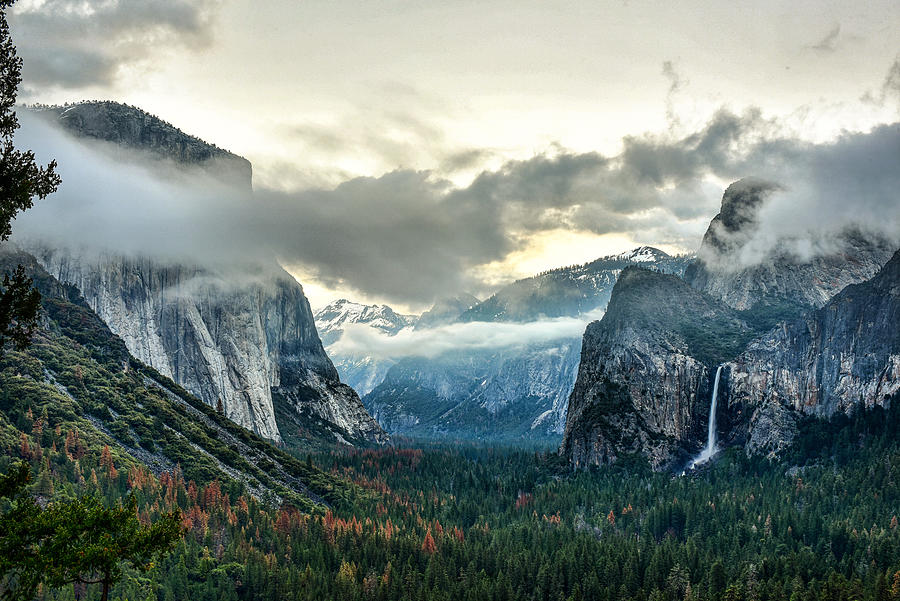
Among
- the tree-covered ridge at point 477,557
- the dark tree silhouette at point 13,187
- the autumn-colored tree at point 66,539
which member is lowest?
the tree-covered ridge at point 477,557

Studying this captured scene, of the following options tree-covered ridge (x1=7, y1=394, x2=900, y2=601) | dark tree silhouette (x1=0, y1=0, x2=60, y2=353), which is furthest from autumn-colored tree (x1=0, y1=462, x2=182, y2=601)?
tree-covered ridge (x1=7, y1=394, x2=900, y2=601)

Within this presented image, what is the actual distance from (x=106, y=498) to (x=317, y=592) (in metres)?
56.5

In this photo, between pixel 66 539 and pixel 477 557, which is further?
pixel 477 557

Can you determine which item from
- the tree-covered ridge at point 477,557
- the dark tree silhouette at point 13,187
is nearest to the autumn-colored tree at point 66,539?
the dark tree silhouette at point 13,187

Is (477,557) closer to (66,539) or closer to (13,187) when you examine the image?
(66,539)

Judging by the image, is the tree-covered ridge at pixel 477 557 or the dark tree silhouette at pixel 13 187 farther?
the tree-covered ridge at pixel 477 557

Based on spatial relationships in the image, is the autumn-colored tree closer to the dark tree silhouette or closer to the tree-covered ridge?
the dark tree silhouette

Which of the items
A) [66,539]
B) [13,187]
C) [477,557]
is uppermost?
[13,187]

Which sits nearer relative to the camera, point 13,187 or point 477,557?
point 13,187

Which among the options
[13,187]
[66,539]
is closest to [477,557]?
[66,539]

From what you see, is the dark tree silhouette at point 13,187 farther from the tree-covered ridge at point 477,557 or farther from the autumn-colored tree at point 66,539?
the tree-covered ridge at point 477,557

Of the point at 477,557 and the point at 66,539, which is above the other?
the point at 66,539

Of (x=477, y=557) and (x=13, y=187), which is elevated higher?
(x=13, y=187)

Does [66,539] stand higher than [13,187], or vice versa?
[13,187]
